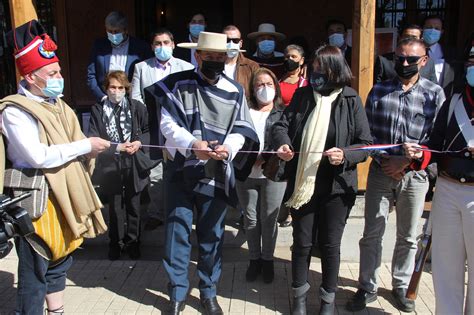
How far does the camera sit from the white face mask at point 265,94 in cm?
387

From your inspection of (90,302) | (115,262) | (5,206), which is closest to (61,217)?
(5,206)

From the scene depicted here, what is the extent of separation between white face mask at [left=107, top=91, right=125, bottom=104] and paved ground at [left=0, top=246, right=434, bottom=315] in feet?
5.22

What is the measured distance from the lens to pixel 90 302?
3.74m

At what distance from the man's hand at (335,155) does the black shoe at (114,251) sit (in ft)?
8.25

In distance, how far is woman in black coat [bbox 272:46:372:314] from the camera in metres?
3.15

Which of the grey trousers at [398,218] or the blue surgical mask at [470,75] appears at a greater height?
the blue surgical mask at [470,75]

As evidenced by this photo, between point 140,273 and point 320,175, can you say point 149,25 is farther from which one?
point 320,175

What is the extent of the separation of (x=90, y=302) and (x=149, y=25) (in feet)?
16.9

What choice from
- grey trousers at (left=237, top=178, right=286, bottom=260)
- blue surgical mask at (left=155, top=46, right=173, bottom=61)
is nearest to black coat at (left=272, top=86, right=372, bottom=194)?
grey trousers at (left=237, top=178, right=286, bottom=260)

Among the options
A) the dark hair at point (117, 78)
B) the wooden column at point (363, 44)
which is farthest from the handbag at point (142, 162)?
the wooden column at point (363, 44)

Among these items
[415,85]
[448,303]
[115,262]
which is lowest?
[115,262]

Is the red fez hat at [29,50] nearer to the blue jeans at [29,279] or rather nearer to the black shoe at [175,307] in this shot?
the blue jeans at [29,279]

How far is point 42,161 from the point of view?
2680 mm

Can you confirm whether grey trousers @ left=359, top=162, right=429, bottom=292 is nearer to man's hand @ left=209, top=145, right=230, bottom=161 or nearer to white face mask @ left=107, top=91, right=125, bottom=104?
man's hand @ left=209, top=145, right=230, bottom=161
